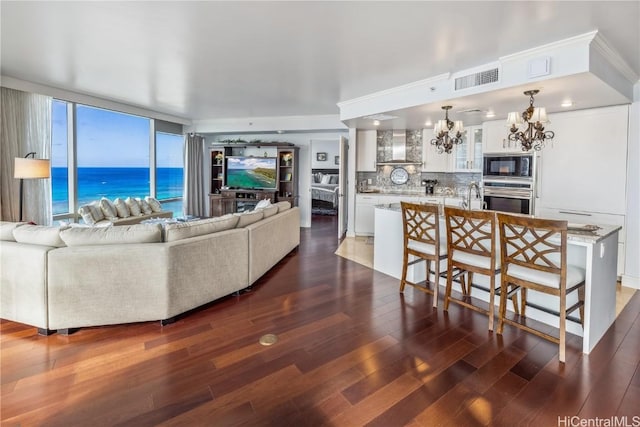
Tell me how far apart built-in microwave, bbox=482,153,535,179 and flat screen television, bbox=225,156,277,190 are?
4765 millimetres

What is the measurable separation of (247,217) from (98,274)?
165 cm

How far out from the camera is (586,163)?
4.48 m

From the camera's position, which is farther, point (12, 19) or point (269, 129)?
point (269, 129)

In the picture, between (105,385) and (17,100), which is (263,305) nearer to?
(105,385)

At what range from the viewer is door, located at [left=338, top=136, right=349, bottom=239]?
278 inches

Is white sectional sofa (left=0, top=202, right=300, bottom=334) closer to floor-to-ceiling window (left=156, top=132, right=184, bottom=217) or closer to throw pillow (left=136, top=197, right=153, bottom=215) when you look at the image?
throw pillow (left=136, top=197, right=153, bottom=215)

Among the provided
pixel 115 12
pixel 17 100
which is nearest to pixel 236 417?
pixel 115 12

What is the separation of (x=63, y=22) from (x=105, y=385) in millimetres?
3056

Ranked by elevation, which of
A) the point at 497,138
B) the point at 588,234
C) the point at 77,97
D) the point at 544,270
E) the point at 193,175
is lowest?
the point at 544,270

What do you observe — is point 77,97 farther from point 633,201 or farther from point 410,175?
point 633,201

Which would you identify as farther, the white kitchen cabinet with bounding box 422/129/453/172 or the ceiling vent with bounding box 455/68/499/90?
the white kitchen cabinet with bounding box 422/129/453/172

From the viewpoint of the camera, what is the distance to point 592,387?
216 centimetres

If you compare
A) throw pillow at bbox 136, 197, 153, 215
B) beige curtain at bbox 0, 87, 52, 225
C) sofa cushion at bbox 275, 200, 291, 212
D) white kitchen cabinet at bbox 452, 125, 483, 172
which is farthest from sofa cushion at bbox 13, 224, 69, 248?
white kitchen cabinet at bbox 452, 125, 483, 172

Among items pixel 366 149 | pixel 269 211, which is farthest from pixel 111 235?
pixel 366 149
